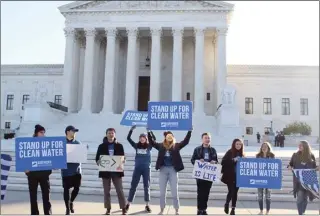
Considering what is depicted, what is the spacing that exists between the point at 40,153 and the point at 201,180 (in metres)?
3.90

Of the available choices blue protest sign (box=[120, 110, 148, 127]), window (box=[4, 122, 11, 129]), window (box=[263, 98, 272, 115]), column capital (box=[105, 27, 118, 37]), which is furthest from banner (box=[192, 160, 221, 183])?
window (box=[4, 122, 11, 129])

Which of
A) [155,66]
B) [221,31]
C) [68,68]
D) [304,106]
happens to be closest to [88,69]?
[68,68]

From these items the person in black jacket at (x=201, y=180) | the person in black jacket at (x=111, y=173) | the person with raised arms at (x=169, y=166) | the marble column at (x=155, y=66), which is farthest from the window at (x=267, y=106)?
the person in black jacket at (x=111, y=173)

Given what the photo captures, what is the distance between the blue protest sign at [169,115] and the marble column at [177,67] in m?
26.1

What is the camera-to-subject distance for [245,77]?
156 feet

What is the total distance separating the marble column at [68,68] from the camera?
37500mm

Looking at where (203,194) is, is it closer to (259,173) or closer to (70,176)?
(259,173)

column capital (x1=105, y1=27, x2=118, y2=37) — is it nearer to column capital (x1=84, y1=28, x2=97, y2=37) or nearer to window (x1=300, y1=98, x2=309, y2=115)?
column capital (x1=84, y1=28, x2=97, y2=37)

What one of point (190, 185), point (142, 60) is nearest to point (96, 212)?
point (190, 185)

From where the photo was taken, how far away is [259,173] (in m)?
9.45

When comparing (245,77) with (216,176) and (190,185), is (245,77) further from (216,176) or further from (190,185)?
(216,176)

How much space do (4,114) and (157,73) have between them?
84.5 feet

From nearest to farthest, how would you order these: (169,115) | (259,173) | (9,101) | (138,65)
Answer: (259,173)
(169,115)
(138,65)
(9,101)

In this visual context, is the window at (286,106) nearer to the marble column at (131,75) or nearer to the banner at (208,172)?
the marble column at (131,75)
